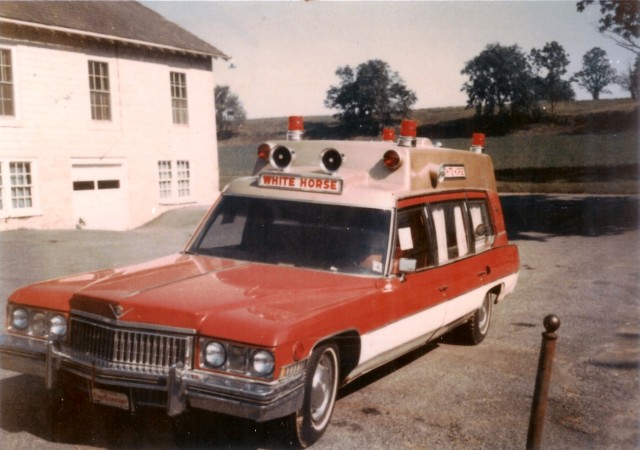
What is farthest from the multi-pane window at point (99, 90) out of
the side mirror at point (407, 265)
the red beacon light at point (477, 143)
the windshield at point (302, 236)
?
the side mirror at point (407, 265)

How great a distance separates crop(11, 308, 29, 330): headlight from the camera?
5.09 m

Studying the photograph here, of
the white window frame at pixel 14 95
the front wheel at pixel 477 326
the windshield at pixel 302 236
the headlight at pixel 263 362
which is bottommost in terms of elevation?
the front wheel at pixel 477 326

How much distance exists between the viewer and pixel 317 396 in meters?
5.02

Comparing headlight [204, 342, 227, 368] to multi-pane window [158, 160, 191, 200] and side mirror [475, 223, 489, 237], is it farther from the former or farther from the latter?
multi-pane window [158, 160, 191, 200]

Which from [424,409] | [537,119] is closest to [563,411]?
[424,409]

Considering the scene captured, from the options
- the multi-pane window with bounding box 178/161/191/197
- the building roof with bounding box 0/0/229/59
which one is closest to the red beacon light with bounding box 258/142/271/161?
the building roof with bounding box 0/0/229/59

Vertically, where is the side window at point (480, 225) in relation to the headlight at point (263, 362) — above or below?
above

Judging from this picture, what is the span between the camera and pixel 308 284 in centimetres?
532

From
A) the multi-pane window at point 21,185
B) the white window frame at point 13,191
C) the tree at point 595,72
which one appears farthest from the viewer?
the tree at point 595,72

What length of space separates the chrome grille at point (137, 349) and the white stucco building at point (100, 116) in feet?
52.6

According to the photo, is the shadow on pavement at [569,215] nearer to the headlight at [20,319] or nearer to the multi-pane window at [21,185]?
the multi-pane window at [21,185]

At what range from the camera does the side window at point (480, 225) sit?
766 cm

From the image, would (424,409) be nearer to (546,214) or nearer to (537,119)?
(546,214)

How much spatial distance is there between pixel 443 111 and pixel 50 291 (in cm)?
6618
